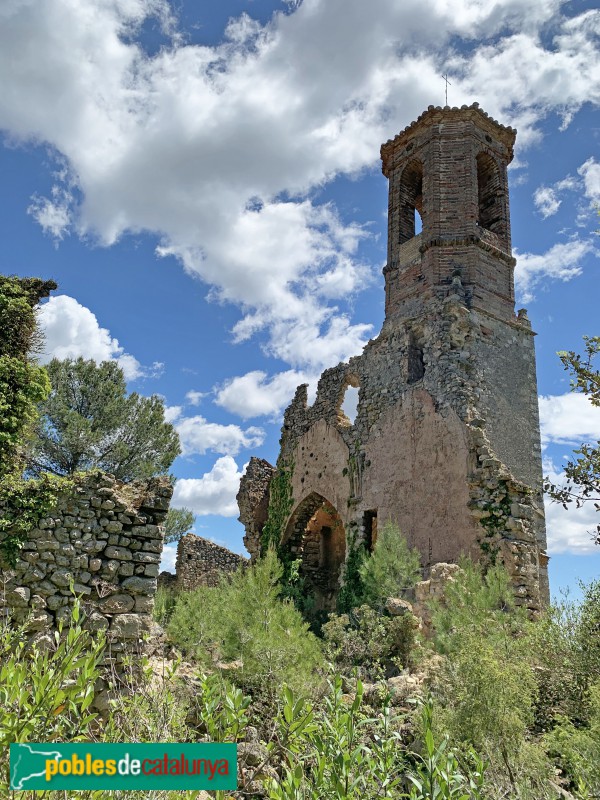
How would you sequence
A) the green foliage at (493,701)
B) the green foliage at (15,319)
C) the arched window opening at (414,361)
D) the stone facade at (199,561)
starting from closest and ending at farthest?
1. the green foliage at (493,701)
2. the green foliage at (15,319)
3. the arched window opening at (414,361)
4. the stone facade at (199,561)

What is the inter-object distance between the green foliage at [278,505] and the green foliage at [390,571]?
5.81 m

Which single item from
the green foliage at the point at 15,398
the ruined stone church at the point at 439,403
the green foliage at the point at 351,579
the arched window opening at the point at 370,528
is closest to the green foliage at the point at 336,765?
the green foliage at the point at 15,398

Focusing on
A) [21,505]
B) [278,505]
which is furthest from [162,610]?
[278,505]

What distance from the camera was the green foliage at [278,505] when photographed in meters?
16.1

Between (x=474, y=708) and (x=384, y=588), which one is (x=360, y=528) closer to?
(x=384, y=588)

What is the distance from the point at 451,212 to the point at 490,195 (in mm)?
1819

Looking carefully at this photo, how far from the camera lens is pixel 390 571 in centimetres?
993

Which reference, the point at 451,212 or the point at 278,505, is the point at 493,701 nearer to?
the point at 451,212

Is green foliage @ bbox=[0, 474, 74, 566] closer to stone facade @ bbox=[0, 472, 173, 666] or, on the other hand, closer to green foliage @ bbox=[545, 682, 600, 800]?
stone facade @ bbox=[0, 472, 173, 666]

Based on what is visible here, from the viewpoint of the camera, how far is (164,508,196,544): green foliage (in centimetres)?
2003

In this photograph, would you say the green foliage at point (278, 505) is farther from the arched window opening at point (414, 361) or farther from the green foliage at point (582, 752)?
the green foliage at point (582, 752)

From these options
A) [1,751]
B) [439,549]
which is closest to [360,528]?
[439,549]

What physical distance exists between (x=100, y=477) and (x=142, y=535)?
696 millimetres

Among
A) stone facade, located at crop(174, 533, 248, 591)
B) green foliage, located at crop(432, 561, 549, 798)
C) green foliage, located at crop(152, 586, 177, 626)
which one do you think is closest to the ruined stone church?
stone facade, located at crop(174, 533, 248, 591)
